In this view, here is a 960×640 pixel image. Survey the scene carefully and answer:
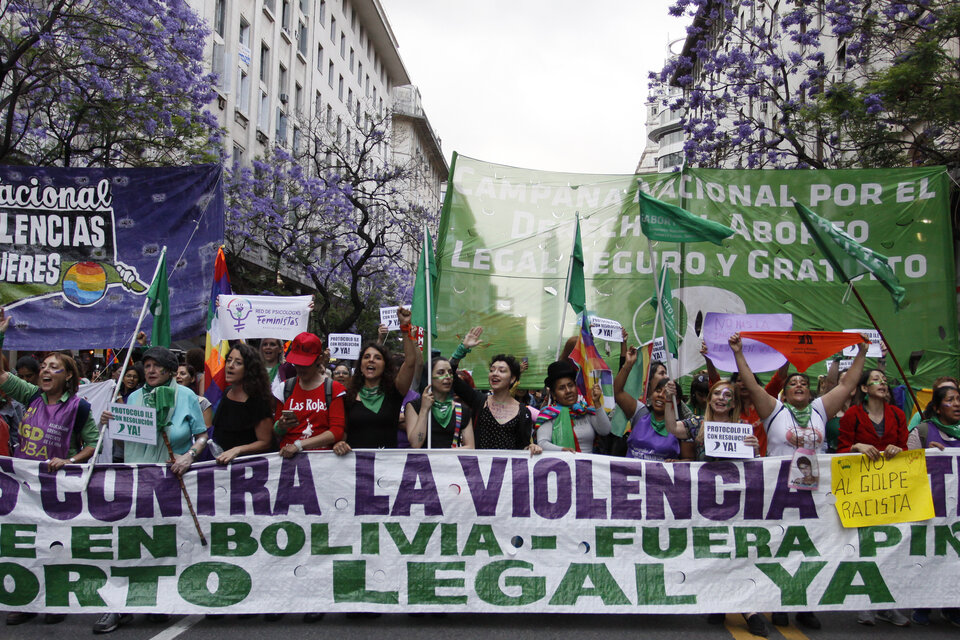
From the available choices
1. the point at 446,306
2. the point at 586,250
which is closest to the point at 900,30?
the point at 586,250

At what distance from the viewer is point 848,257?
6289 millimetres

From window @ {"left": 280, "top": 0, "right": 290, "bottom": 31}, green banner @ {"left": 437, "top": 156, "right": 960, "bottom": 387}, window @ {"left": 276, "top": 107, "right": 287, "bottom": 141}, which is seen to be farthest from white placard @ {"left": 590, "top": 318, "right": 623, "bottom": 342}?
window @ {"left": 280, "top": 0, "right": 290, "bottom": 31}

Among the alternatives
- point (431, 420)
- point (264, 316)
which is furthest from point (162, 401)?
point (264, 316)

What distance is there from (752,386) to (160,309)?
416cm

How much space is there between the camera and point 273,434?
225 inches

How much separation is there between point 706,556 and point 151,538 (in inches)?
128

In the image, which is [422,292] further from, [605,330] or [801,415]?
[801,415]

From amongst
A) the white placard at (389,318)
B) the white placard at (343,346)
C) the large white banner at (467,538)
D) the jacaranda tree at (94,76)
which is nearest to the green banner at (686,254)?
the white placard at (389,318)

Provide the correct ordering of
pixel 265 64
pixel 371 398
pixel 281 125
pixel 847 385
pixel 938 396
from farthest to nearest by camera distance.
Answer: pixel 281 125 → pixel 265 64 → pixel 371 398 → pixel 938 396 → pixel 847 385

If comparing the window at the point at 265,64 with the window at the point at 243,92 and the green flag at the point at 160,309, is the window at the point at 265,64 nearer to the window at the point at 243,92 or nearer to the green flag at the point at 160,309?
the window at the point at 243,92

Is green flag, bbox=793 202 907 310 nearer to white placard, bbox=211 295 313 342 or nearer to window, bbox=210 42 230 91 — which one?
white placard, bbox=211 295 313 342

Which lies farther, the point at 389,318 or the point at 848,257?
the point at 389,318

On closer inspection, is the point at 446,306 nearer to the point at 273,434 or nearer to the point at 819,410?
the point at 273,434

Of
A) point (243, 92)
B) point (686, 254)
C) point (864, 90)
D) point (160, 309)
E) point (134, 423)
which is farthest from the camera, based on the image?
point (243, 92)
